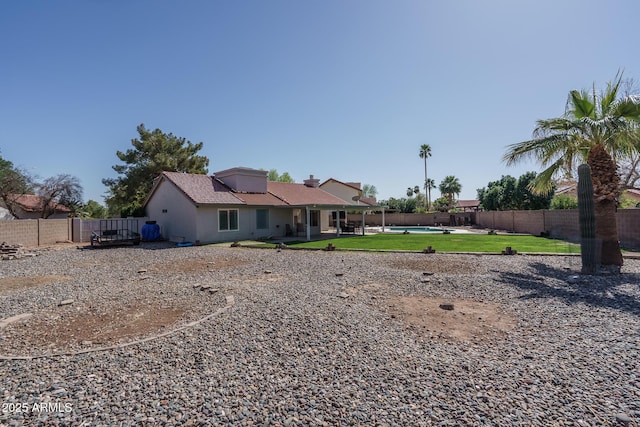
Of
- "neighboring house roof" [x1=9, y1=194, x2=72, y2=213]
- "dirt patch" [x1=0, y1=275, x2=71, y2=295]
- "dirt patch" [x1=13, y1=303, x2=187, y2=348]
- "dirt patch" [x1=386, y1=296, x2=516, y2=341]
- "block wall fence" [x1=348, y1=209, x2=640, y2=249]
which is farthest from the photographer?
"neighboring house roof" [x1=9, y1=194, x2=72, y2=213]

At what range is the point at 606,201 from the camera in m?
9.87

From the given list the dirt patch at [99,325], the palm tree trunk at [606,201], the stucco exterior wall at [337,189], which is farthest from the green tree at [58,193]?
the palm tree trunk at [606,201]

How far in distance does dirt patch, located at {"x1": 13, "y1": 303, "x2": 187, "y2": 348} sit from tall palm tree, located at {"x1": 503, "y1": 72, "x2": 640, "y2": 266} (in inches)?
452

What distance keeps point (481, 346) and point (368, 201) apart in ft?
134

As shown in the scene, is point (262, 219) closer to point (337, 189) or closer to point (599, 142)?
point (599, 142)

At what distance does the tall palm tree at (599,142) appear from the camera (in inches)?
370

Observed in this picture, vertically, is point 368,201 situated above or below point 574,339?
above

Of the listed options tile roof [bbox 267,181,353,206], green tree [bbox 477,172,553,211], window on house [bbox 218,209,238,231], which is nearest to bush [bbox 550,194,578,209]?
green tree [bbox 477,172,553,211]

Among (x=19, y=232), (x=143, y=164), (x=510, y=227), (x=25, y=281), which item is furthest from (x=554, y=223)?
(x=143, y=164)

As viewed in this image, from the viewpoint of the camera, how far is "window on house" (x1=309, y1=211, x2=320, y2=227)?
2603cm

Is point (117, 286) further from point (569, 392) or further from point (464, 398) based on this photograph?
point (569, 392)

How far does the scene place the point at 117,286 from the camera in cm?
835

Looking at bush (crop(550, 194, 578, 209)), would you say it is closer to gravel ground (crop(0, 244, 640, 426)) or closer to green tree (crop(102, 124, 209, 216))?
gravel ground (crop(0, 244, 640, 426))

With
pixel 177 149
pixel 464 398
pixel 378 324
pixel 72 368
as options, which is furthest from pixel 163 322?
pixel 177 149
